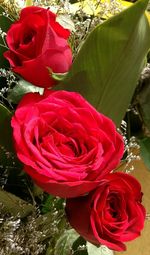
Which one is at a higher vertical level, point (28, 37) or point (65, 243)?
point (28, 37)

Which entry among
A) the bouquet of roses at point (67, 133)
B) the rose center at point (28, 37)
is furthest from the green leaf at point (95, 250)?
the rose center at point (28, 37)

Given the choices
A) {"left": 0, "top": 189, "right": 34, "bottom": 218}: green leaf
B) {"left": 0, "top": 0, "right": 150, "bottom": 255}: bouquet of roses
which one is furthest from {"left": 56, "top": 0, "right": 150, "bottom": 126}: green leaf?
{"left": 0, "top": 189, "right": 34, "bottom": 218}: green leaf

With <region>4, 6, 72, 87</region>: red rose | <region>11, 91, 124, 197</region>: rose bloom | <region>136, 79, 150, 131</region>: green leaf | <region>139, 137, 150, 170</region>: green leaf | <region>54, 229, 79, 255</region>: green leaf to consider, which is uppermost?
<region>4, 6, 72, 87</region>: red rose

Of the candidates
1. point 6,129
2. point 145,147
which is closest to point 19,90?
point 6,129

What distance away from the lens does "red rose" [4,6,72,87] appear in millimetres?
477

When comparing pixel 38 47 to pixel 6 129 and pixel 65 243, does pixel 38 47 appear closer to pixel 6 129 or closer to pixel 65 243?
pixel 6 129

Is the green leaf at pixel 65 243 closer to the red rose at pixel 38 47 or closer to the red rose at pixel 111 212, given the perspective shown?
the red rose at pixel 111 212

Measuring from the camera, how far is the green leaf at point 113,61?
444mm

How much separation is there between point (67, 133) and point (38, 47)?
0.10m

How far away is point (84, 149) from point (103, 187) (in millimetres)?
62

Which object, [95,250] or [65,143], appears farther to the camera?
[95,250]

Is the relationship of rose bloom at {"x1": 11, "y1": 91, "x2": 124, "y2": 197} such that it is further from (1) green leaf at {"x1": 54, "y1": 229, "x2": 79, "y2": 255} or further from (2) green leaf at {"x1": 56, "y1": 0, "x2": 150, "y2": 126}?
(1) green leaf at {"x1": 54, "y1": 229, "x2": 79, "y2": 255}

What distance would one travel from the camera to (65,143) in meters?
0.43

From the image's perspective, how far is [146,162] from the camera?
62cm
